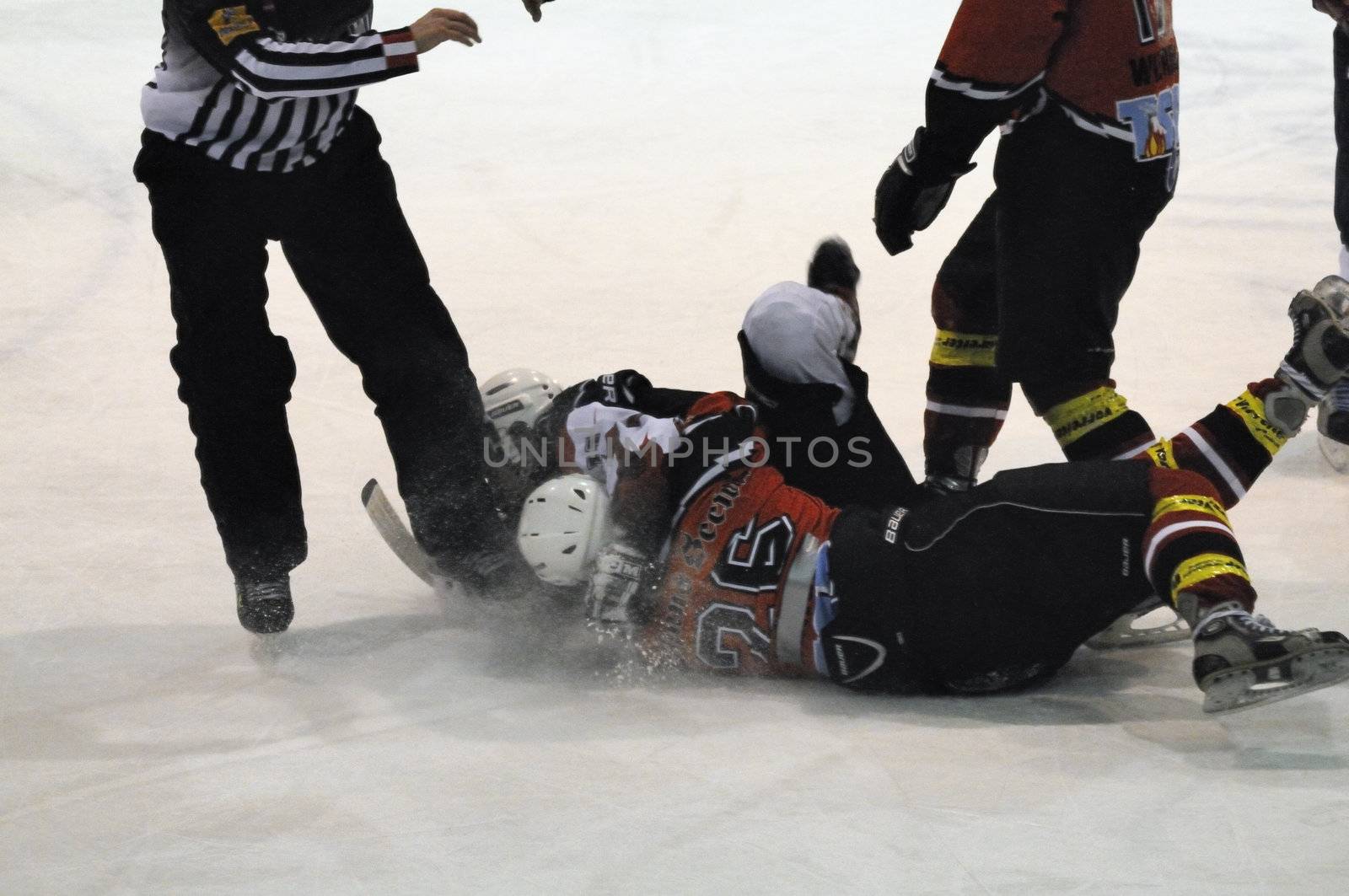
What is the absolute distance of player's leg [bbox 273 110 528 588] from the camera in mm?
2348

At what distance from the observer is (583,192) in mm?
4629

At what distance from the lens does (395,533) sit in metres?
2.41

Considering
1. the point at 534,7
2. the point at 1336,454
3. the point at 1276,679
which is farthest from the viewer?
the point at 1336,454

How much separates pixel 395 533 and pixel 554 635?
0.33 meters

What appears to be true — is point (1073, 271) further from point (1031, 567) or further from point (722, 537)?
point (722, 537)

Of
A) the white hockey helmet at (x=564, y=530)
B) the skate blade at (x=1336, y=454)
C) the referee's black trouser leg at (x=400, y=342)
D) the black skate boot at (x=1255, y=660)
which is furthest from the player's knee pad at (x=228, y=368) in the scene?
the skate blade at (x=1336, y=454)

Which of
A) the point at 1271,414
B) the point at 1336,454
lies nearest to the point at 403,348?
the point at 1271,414

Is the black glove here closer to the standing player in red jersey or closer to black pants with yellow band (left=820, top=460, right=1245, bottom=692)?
the standing player in red jersey

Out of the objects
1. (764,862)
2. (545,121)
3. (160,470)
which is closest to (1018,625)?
(764,862)

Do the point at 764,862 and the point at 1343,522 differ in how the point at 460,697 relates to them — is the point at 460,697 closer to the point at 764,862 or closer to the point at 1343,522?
the point at 764,862

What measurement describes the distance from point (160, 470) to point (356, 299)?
0.82 metres

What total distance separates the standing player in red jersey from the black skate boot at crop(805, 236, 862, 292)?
172 millimetres

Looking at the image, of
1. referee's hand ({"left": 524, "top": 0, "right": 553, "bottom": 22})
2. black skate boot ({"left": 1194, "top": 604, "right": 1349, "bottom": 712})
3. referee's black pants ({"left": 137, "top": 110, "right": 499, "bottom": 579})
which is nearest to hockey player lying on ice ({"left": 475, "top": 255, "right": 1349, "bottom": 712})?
black skate boot ({"left": 1194, "top": 604, "right": 1349, "bottom": 712})

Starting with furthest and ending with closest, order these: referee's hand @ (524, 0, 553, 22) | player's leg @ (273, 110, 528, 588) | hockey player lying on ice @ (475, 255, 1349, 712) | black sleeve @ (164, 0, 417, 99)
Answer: player's leg @ (273, 110, 528, 588)
referee's hand @ (524, 0, 553, 22)
black sleeve @ (164, 0, 417, 99)
hockey player lying on ice @ (475, 255, 1349, 712)
